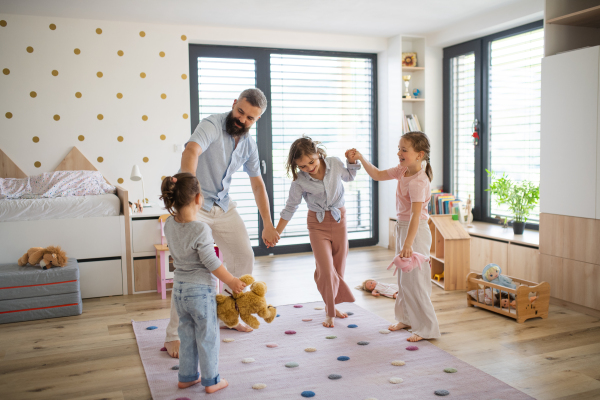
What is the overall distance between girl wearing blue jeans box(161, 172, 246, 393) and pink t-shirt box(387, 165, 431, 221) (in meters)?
1.04

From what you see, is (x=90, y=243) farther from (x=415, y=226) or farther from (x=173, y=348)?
(x=415, y=226)

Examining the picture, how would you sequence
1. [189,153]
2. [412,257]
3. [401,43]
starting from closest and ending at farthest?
[189,153]
[412,257]
[401,43]

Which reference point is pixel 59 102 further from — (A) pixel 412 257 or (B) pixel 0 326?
(A) pixel 412 257

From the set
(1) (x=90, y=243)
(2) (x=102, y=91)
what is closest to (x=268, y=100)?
(2) (x=102, y=91)

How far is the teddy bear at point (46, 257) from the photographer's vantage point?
313cm

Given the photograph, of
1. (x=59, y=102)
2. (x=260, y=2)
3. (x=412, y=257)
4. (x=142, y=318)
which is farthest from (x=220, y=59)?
(x=412, y=257)

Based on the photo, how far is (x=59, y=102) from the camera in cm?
409

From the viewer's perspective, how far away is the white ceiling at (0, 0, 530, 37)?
373cm

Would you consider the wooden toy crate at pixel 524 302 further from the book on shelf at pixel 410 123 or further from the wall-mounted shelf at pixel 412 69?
the wall-mounted shelf at pixel 412 69

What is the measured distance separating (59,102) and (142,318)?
2.11m

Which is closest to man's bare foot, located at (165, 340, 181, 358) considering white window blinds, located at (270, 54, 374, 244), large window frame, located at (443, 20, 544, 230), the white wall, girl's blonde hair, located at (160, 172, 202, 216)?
girl's blonde hair, located at (160, 172, 202, 216)

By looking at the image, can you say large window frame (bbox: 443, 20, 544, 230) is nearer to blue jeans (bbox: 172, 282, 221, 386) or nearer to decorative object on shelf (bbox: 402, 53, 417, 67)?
decorative object on shelf (bbox: 402, 53, 417, 67)

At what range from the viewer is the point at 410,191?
251cm

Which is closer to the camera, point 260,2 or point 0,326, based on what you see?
point 0,326
